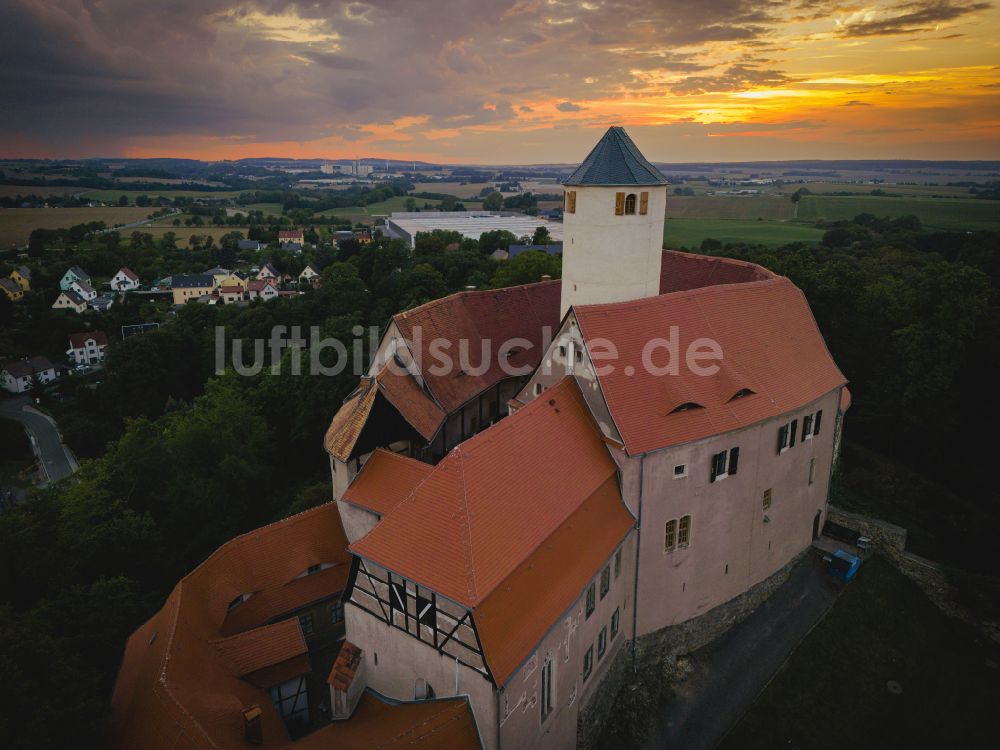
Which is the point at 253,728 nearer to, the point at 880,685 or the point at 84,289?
the point at 880,685

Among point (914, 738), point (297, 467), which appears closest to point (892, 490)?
point (914, 738)

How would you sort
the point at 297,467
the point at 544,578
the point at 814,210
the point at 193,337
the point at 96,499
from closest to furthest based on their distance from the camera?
the point at 544,578 → the point at 96,499 → the point at 297,467 → the point at 193,337 → the point at 814,210

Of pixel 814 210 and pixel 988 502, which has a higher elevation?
pixel 814 210

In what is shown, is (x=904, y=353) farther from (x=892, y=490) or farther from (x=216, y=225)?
(x=216, y=225)

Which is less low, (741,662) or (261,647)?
(261,647)

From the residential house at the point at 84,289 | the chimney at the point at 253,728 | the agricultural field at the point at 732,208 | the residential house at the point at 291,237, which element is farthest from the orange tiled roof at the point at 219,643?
the residential house at the point at 291,237

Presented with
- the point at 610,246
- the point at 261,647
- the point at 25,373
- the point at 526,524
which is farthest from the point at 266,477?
the point at 25,373

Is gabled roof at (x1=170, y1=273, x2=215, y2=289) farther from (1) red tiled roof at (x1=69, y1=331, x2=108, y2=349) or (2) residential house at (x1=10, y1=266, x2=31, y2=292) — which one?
(2) residential house at (x1=10, y1=266, x2=31, y2=292)

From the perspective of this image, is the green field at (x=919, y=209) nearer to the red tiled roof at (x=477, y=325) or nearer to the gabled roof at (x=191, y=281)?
the red tiled roof at (x=477, y=325)

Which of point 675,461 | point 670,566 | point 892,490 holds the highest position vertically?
point 675,461
